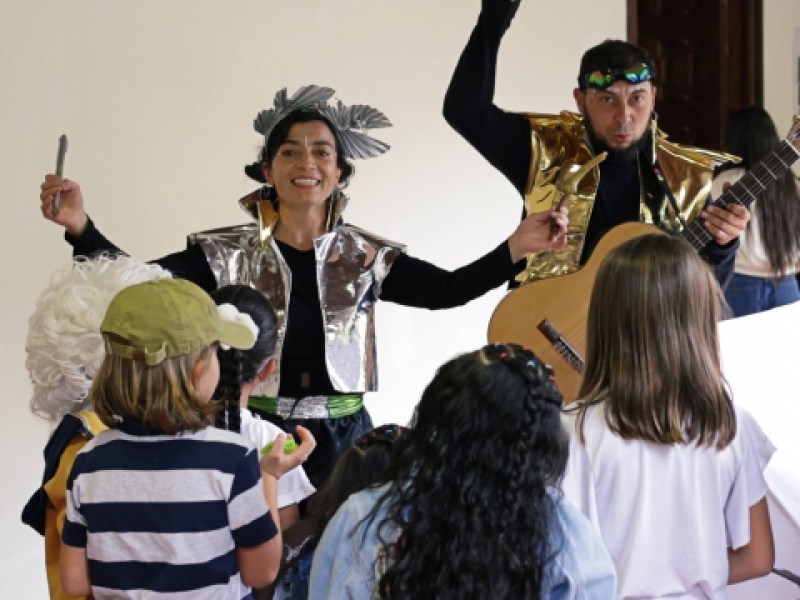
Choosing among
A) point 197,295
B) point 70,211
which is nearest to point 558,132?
point 70,211

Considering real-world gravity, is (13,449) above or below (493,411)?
below

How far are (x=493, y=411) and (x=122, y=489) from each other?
1.84ft

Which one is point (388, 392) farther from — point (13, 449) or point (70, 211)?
point (70, 211)

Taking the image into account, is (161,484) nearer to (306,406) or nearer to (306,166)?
(306,406)

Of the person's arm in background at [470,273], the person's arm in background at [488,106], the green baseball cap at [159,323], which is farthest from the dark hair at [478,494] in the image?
the person's arm in background at [488,106]

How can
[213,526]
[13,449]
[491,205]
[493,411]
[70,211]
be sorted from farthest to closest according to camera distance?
[491,205]
[13,449]
[70,211]
[213,526]
[493,411]

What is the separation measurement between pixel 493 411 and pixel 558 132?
178 centimetres

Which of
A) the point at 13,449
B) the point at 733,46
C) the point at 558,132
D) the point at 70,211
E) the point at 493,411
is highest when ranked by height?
the point at 733,46

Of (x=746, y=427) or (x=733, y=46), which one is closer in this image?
(x=746, y=427)

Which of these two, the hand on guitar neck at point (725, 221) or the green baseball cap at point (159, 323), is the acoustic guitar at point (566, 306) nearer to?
the hand on guitar neck at point (725, 221)

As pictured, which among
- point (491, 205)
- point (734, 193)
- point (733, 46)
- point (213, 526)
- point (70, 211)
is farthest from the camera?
point (733, 46)

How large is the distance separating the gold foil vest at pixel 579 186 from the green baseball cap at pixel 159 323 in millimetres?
1433

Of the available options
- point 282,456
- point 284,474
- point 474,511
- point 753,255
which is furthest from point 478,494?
point 753,255

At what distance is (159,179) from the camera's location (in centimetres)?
380
